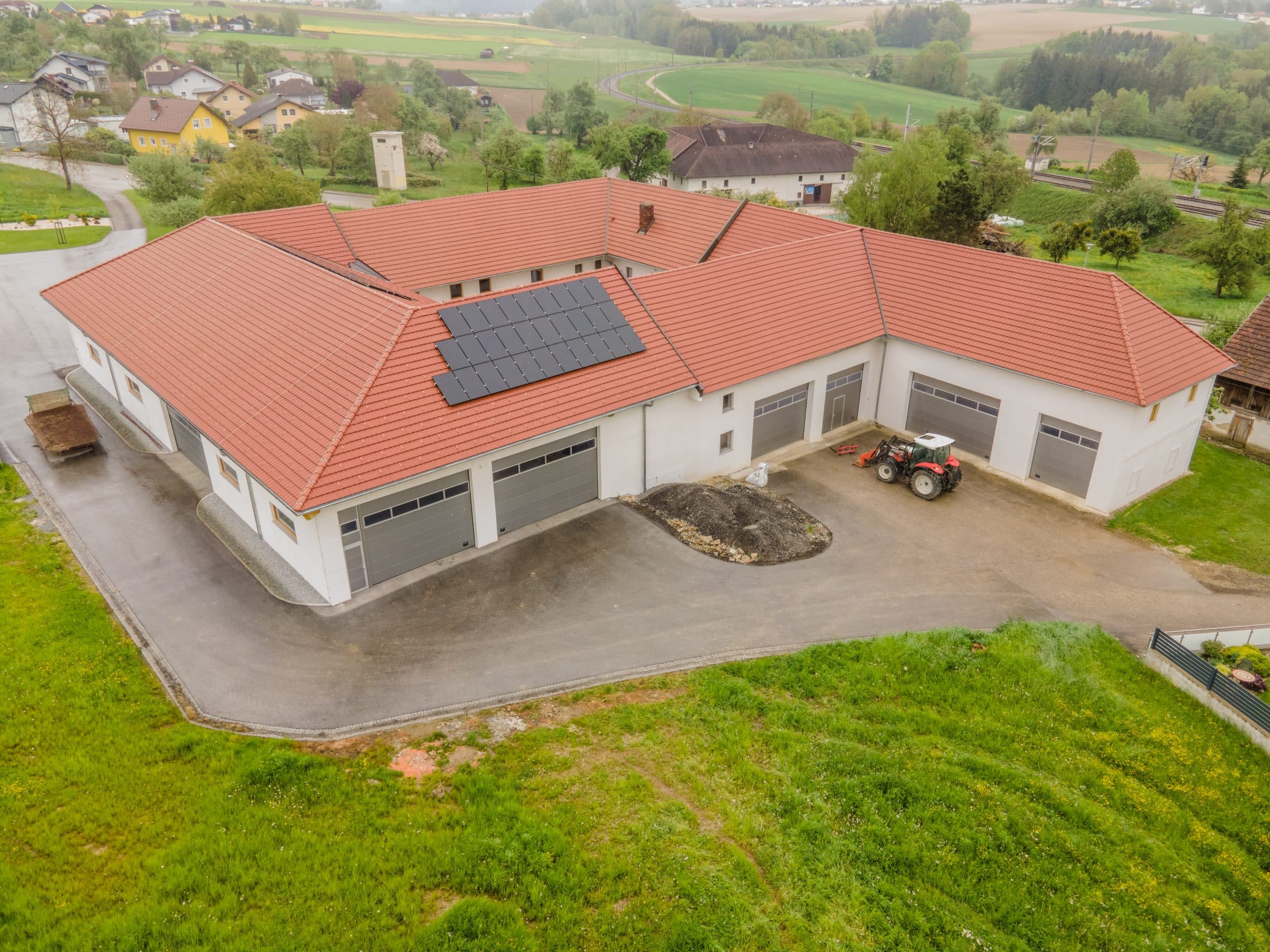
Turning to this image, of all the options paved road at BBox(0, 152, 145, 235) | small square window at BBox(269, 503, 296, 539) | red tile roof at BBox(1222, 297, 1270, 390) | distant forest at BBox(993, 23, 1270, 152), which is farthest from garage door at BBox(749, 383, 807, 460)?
distant forest at BBox(993, 23, 1270, 152)

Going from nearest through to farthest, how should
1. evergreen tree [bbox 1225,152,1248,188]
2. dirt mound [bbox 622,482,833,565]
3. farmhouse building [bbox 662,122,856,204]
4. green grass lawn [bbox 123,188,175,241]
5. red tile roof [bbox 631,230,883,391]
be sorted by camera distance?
dirt mound [bbox 622,482,833,565]
red tile roof [bbox 631,230,883,391]
green grass lawn [bbox 123,188,175,241]
farmhouse building [bbox 662,122,856,204]
evergreen tree [bbox 1225,152,1248,188]

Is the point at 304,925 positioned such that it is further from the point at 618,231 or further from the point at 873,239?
the point at 618,231

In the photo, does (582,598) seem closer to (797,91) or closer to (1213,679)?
(1213,679)

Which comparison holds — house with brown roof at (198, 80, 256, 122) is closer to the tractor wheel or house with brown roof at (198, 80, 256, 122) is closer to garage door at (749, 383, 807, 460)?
garage door at (749, 383, 807, 460)

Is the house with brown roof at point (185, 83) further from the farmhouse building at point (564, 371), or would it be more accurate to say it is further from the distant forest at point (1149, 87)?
the distant forest at point (1149, 87)

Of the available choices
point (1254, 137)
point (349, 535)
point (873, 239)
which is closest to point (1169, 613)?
point (873, 239)

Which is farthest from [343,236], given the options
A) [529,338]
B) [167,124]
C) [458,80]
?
[458,80]
